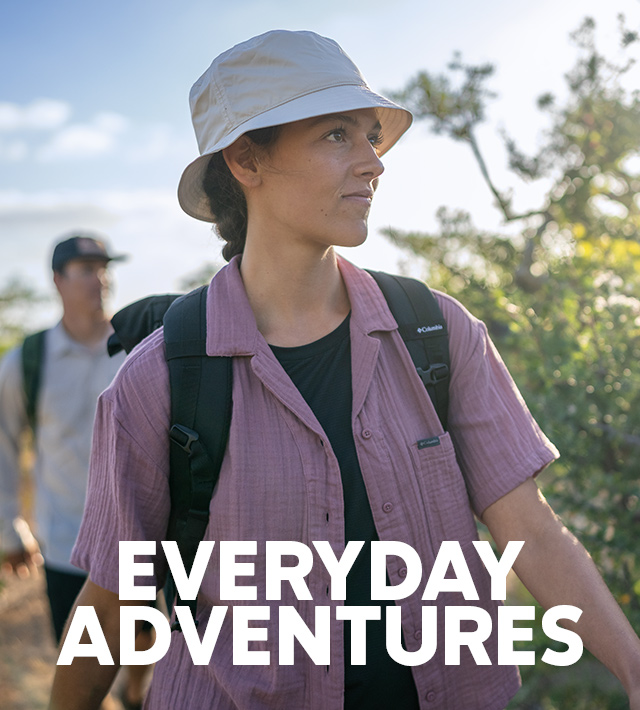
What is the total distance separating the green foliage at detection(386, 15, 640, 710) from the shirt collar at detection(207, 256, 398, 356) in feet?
2.98

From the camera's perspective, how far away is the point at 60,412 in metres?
4.13

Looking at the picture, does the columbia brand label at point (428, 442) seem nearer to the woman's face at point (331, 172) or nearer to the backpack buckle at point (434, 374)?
the backpack buckle at point (434, 374)

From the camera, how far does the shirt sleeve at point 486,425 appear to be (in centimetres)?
193

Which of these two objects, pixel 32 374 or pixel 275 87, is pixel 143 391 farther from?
pixel 32 374

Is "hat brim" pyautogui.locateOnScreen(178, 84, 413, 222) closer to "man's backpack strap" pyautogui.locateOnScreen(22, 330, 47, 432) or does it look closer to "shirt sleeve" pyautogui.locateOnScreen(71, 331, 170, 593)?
"shirt sleeve" pyautogui.locateOnScreen(71, 331, 170, 593)

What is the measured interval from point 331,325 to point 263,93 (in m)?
0.63

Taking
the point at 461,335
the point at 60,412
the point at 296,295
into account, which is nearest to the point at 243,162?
the point at 296,295

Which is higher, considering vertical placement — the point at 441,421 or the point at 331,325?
the point at 331,325

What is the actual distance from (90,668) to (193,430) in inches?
28.1

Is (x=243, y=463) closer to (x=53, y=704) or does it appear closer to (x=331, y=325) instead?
(x=331, y=325)

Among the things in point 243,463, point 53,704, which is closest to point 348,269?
point 243,463

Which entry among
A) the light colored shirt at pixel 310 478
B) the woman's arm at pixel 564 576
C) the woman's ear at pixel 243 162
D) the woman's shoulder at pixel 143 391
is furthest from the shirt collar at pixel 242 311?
the woman's arm at pixel 564 576

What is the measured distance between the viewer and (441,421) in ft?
6.52

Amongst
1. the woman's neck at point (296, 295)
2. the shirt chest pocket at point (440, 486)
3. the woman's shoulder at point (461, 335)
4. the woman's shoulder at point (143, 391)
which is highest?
the woman's neck at point (296, 295)
